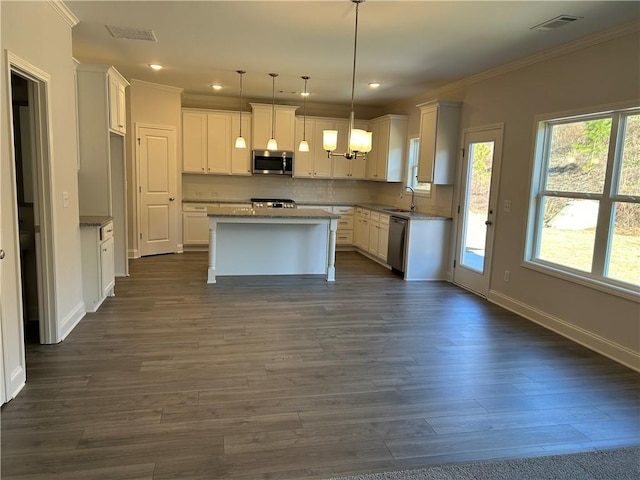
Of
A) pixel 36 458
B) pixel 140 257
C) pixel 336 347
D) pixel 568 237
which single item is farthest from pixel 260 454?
pixel 140 257

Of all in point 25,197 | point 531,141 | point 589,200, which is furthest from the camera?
point 531,141

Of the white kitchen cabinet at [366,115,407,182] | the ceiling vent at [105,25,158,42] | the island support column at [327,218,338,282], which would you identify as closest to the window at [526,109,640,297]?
the island support column at [327,218,338,282]

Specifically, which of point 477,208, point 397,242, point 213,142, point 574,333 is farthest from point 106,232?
point 574,333

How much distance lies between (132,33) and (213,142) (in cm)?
355

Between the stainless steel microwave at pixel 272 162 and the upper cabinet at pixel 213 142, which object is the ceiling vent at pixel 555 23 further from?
the upper cabinet at pixel 213 142

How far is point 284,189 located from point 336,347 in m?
5.46

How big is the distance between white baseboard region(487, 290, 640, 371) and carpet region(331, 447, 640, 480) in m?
1.46

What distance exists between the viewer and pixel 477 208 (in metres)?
5.76

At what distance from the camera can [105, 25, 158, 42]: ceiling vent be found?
4263mm

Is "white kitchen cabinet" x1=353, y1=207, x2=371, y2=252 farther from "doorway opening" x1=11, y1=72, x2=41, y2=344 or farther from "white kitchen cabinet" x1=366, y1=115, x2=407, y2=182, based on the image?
"doorway opening" x1=11, y1=72, x2=41, y2=344

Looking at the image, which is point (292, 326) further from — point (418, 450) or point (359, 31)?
point (359, 31)

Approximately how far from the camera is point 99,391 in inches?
112

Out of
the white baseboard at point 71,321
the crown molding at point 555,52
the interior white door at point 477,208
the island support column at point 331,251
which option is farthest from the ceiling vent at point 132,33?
the interior white door at point 477,208

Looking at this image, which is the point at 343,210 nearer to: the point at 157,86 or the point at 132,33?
the point at 157,86
